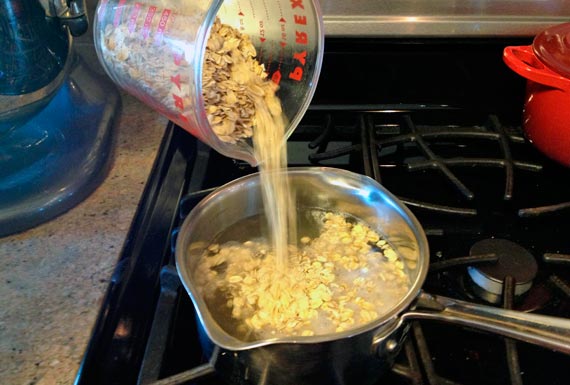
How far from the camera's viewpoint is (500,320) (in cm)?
50

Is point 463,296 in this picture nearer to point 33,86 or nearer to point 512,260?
point 512,260

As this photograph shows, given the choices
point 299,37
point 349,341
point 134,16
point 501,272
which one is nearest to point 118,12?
point 134,16

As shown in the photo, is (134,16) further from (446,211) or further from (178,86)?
(446,211)

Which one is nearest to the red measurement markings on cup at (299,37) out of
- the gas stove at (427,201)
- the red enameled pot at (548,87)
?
the gas stove at (427,201)

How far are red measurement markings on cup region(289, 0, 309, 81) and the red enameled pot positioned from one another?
292 millimetres

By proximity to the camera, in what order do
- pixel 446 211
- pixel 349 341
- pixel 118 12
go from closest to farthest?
pixel 349 341
pixel 118 12
pixel 446 211

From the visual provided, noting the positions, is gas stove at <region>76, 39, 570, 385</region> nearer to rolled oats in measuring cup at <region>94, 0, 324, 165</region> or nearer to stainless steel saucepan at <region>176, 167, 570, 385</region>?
stainless steel saucepan at <region>176, 167, 570, 385</region>

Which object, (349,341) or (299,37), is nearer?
(349,341)

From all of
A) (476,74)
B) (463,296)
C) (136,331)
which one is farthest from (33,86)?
(476,74)

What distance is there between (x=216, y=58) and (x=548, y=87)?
1.51 ft

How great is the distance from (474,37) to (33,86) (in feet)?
2.13

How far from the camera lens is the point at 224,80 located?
605 mm

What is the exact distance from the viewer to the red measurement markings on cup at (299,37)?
638mm

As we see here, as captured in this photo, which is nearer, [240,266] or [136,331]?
[136,331]
